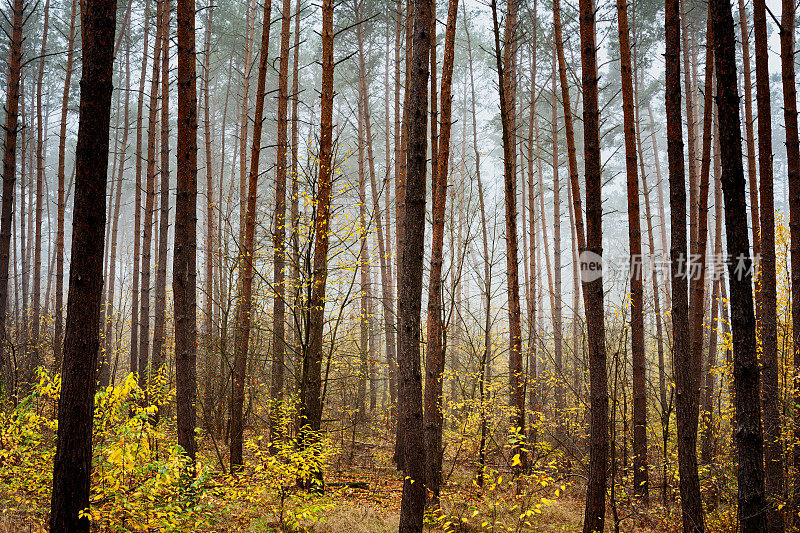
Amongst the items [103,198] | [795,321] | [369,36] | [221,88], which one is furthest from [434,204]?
[221,88]

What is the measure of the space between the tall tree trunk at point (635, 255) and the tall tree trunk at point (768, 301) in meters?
1.49

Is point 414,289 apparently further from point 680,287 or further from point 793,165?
point 793,165

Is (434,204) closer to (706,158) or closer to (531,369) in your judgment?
(706,158)

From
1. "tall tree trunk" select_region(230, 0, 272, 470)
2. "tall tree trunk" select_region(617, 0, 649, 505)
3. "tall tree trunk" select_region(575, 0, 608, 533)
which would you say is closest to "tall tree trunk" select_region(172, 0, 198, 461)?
"tall tree trunk" select_region(230, 0, 272, 470)

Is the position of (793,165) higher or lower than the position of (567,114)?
lower

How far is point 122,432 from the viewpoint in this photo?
4.41 metres

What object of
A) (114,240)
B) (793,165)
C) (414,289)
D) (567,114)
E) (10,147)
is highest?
(567,114)

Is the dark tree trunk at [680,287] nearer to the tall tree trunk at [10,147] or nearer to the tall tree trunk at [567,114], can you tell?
the tall tree trunk at [567,114]

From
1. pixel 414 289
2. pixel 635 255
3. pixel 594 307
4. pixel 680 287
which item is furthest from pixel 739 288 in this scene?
pixel 635 255

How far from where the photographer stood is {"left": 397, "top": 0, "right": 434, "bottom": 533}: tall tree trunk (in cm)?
458

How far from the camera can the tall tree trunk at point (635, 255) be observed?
6828 millimetres

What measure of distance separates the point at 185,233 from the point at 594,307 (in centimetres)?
521

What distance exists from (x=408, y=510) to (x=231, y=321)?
23.7ft

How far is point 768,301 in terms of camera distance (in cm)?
701
